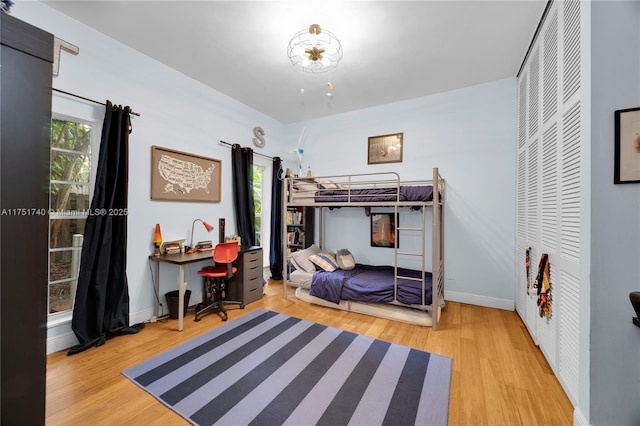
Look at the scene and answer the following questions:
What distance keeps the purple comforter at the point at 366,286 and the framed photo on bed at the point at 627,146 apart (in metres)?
1.93

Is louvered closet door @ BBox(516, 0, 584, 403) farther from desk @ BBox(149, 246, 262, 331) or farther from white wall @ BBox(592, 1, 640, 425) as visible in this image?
desk @ BBox(149, 246, 262, 331)

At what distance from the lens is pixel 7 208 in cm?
68

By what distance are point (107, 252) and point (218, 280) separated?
1175 millimetres

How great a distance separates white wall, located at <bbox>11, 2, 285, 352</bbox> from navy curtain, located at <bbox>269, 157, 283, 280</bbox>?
895mm

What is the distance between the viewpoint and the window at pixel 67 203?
93.6 inches

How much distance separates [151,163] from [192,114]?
85cm

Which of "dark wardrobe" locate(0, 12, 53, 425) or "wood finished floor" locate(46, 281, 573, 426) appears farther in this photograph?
"wood finished floor" locate(46, 281, 573, 426)

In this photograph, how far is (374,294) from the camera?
303 cm

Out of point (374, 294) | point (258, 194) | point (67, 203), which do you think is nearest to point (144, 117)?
point (67, 203)

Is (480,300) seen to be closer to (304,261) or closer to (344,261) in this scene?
(344,261)

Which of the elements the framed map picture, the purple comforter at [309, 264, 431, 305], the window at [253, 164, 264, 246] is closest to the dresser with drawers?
the purple comforter at [309, 264, 431, 305]

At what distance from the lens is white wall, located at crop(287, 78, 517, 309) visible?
3.25 meters

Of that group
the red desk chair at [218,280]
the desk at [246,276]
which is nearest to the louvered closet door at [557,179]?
the red desk chair at [218,280]

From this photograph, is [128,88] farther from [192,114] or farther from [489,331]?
[489,331]
